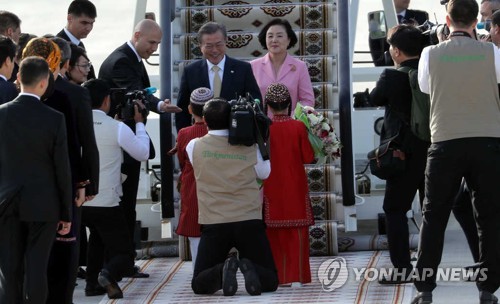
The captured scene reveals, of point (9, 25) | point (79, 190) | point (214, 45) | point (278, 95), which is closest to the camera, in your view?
point (79, 190)

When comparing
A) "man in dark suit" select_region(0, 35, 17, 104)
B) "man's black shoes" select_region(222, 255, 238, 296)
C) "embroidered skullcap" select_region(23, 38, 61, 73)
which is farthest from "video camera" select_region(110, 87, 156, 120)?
"embroidered skullcap" select_region(23, 38, 61, 73)

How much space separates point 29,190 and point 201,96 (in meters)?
2.48

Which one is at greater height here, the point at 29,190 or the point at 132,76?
the point at 132,76

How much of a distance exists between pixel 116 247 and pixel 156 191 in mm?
2869

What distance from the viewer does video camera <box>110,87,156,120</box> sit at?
1042cm

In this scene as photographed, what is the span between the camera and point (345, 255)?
37.5ft

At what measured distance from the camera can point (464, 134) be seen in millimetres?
8531

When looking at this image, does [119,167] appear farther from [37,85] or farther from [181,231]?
[37,85]

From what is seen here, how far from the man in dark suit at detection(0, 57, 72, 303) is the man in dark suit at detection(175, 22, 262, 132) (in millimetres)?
3150

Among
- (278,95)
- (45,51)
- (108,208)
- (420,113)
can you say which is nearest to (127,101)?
(108,208)

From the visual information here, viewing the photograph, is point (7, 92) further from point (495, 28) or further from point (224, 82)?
Answer: point (495, 28)

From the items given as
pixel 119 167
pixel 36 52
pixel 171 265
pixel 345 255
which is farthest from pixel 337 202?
pixel 36 52

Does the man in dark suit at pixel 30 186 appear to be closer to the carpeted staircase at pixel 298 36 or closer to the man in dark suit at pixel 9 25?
the man in dark suit at pixel 9 25

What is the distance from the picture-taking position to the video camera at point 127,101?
34.2 ft
